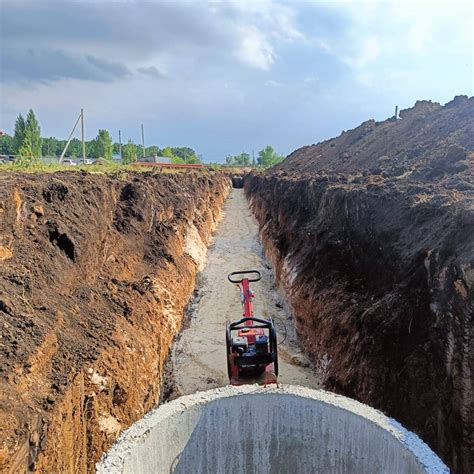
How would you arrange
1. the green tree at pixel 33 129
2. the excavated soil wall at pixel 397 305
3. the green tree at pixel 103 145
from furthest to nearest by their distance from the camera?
the green tree at pixel 103 145
the green tree at pixel 33 129
the excavated soil wall at pixel 397 305

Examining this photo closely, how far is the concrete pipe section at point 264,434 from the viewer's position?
4.62 meters

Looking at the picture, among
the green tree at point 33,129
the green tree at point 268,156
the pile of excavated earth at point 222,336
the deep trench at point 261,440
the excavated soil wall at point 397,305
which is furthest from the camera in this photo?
the green tree at point 268,156

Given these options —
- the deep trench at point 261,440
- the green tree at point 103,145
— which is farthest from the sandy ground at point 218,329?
the green tree at point 103,145

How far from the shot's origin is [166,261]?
1216 centimetres

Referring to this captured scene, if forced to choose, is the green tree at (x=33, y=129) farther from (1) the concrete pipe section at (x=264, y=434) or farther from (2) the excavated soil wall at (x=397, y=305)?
(1) the concrete pipe section at (x=264, y=434)

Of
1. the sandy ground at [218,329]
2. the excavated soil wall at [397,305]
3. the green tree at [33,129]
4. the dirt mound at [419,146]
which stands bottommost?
the sandy ground at [218,329]

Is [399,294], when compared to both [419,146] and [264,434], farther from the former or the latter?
[419,146]

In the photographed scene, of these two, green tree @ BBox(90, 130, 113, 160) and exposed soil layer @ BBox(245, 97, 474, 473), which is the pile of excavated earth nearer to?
exposed soil layer @ BBox(245, 97, 474, 473)

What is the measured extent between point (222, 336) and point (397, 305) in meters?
5.45

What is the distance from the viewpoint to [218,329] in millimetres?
11383

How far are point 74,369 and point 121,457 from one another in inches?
65.3

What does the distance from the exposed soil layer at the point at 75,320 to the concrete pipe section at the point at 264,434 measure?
1.00 m

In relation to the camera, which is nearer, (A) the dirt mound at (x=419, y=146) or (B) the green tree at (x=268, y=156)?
(A) the dirt mound at (x=419, y=146)

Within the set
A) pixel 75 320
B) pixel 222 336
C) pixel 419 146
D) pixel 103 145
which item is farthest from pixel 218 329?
pixel 103 145
